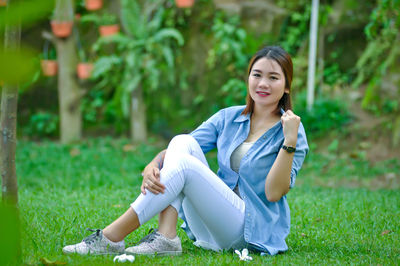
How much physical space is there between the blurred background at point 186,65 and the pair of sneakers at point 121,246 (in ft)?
15.1

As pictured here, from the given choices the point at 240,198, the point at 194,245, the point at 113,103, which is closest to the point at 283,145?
the point at 240,198

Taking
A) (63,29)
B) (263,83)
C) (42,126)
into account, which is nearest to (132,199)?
(263,83)

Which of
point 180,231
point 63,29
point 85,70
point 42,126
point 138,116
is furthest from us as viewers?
point 42,126

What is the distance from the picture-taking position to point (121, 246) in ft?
7.64

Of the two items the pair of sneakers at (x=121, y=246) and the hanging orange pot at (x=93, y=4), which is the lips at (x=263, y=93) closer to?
the pair of sneakers at (x=121, y=246)

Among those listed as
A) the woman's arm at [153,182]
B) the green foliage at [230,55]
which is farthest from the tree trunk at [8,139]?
the green foliage at [230,55]

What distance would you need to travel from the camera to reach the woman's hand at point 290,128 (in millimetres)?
2279

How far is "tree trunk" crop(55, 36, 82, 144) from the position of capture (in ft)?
25.5

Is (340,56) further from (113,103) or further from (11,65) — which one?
(11,65)

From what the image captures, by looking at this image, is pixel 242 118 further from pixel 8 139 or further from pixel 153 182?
pixel 8 139

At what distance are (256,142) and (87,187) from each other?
2.73 metres

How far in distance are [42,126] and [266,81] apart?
6.73 meters

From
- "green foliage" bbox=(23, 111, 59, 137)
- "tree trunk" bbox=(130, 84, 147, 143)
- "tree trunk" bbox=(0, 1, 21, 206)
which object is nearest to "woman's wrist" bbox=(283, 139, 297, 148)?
"tree trunk" bbox=(0, 1, 21, 206)

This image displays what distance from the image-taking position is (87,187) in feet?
15.8
